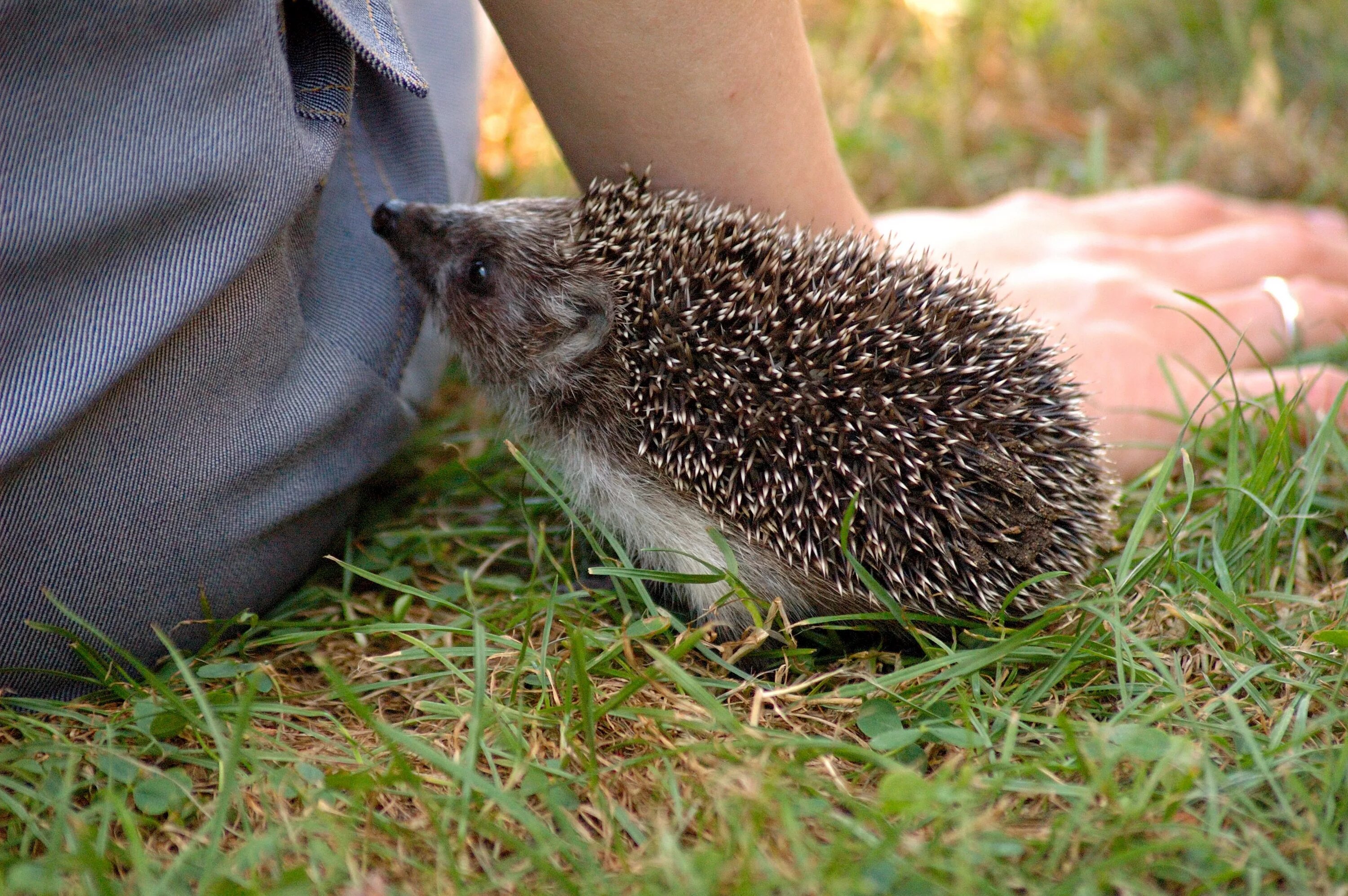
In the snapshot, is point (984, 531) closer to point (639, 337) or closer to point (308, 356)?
point (639, 337)

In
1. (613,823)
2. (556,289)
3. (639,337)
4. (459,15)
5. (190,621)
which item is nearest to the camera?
(613,823)

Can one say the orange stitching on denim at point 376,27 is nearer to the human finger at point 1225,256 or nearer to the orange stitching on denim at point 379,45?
the orange stitching on denim at point 379,45

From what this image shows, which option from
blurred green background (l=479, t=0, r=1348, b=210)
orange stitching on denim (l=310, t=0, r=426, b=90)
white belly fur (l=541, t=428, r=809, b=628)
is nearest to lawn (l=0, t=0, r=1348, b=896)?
white belly fur (l=541, t=428, r=809, b=628)

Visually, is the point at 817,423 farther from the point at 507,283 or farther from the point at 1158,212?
the point at 1158,212

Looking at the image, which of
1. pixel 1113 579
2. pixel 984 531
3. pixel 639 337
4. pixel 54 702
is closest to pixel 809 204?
pixel 639 337

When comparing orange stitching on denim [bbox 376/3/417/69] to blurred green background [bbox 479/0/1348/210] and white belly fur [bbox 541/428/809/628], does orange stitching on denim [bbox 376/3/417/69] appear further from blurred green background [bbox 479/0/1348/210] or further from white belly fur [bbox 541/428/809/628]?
blurred green background [bbox 479/0/1348/210]

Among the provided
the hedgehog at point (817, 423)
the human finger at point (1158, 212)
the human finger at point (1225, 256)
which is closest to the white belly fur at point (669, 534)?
the hedgehog at point (817, 423)

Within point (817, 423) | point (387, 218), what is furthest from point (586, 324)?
point (817, 423)
